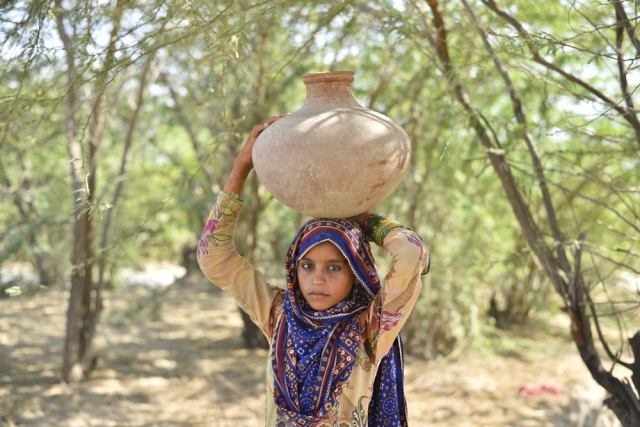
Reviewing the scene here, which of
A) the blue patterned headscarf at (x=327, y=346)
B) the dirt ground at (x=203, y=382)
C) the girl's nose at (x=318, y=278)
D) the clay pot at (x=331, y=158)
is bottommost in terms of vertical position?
the dirt ground at (x=203, y=382)

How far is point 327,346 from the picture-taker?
6.98 feet

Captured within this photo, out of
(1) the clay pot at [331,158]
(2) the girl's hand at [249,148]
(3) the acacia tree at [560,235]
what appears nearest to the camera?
(1) the clay pot at [331,158]

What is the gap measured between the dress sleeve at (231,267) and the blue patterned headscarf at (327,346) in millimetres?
128

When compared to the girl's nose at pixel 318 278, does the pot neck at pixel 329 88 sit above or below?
above

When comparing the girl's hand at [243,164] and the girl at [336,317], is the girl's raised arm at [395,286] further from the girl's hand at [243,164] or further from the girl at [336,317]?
the girl's hand at [243,164]

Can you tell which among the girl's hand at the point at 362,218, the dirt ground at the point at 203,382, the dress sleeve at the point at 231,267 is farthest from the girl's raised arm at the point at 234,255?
the dirt ground at the point at 203,382

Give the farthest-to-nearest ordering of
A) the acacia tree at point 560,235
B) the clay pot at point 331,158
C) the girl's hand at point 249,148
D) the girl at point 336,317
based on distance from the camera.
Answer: the acacia tree at point 560,235, the girl's hand at point 249,148, the girl at point 336,317, the clay pot at point 331,158

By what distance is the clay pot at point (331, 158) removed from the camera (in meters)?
1.92

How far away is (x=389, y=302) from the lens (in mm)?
2020

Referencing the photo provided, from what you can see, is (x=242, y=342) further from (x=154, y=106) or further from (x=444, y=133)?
(x=154, y=106)

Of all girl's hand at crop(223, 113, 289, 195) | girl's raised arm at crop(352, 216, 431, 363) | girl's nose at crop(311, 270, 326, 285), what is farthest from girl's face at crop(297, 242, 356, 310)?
girl's hand at crop(223, 113, 289, 195)

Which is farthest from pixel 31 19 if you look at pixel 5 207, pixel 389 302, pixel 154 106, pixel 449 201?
pixel 5 207

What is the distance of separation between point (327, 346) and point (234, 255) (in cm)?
48

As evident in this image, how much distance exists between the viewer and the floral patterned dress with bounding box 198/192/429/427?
1.99 metres
